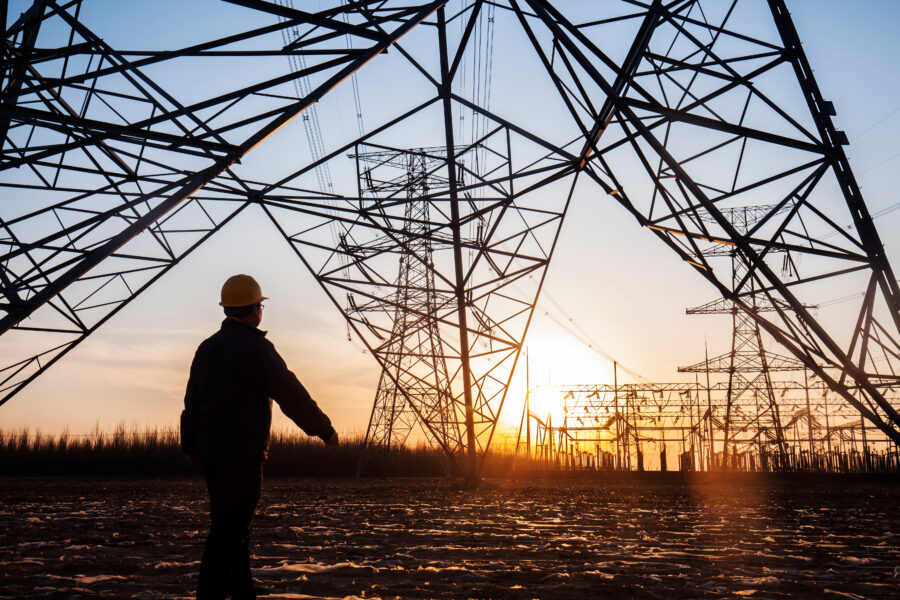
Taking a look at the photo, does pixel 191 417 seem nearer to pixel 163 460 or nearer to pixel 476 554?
pixel 476 554

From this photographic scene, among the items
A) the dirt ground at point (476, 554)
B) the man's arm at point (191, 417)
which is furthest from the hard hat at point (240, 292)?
the dirt ground at point (476, 554)

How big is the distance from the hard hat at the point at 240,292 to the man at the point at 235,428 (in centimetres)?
21

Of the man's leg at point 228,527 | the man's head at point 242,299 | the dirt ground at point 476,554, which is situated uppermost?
the man's head at point 242,299

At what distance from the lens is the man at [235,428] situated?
364 centimetres

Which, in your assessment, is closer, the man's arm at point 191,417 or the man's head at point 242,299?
the man's arm at point 191,417

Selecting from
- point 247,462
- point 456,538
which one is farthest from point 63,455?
point 247,462

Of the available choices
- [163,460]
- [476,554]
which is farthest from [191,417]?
[163,460]

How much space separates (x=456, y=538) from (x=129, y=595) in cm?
354

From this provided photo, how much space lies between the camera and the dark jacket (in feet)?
12.3

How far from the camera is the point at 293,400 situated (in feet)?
12.4

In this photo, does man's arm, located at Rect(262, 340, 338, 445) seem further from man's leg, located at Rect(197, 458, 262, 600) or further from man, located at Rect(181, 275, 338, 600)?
man's leg, located at Rect(197, 458, 262, 600)

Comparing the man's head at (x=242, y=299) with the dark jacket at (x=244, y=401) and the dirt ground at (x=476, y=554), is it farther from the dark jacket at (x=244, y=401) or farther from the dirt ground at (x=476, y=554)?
the dirt ground at (x=476, y=554)

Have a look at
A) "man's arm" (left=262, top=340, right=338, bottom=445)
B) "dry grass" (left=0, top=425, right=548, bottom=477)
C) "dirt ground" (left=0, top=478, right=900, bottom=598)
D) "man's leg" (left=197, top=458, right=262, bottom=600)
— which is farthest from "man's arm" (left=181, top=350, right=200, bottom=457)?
"dry grass" (left=0, top=425, right=548, bottom=477)

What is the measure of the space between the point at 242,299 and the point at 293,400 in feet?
2.37
